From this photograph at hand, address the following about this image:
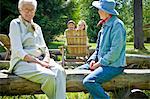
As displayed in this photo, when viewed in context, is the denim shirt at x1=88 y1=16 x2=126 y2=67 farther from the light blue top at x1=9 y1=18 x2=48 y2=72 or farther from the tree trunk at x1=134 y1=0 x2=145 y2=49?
the tree trunk at x1=134 y1=0 x2=145 y2=49

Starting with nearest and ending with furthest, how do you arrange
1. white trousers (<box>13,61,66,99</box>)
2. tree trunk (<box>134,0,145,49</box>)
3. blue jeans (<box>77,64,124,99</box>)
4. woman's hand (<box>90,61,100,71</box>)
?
white trousers (<box>13,61,66,99</box>), blue jeans (<box>77,64,124,99</box>), woman's hand (<box>90,61,100,71</box>), tree trunk (<box>134,0,145,49</box>)

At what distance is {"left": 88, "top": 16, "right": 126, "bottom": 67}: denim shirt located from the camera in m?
4.54

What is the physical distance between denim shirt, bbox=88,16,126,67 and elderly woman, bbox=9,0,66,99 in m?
0.57

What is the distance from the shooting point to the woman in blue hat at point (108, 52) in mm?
4555

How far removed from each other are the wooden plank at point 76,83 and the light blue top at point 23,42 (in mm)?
237

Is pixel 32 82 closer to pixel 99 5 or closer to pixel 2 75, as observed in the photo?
pixel 2 75

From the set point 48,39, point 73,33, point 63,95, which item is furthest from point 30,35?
Result: point 48,39

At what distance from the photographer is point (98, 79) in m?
4.60

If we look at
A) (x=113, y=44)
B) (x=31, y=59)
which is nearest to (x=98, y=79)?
(x=113, y=44)

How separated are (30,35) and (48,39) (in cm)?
1332

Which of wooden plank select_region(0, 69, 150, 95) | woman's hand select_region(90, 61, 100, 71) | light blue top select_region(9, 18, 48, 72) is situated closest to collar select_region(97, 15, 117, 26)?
woman's hand select_region(90, 61, 100, 71)

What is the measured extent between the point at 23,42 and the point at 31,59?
0.25 metres

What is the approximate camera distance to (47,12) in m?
18.1

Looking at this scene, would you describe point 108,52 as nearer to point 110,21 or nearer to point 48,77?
point 110,21
